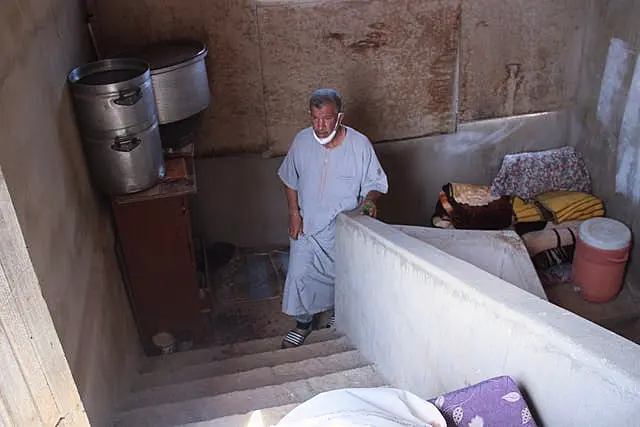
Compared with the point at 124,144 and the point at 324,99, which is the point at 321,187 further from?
the point at 124,144

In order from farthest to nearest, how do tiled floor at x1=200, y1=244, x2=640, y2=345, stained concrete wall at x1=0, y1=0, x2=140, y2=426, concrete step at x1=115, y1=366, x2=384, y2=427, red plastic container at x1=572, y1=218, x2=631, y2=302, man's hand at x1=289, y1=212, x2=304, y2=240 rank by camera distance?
tiled floor at x1=200, y1=244, x2=640, y2=345, red plastic container at x1=572, y1=218, x2=631, y2=302, man's hand at x1=289, y1=212, x2=304, y2=240, concrete step at x1=115, y1=366, x2=384, y2=427, stained concrete wall at x1=0, y1=0, x2=140, y2=426

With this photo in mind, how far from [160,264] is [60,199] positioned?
116 centimetres

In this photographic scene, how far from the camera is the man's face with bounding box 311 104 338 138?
3.31 meters

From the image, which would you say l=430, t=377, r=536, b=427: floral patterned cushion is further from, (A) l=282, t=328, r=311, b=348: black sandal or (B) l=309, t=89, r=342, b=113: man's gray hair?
(A) l=282, t=328, r=311, b=348: black sandal

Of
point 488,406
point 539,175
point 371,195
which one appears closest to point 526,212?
point 539,175

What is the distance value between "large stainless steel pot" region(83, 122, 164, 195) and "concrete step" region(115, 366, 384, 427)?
119cm

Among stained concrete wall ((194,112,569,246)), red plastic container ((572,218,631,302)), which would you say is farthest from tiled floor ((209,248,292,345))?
red plastic container ((572,218,631,302))

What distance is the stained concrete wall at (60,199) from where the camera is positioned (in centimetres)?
217

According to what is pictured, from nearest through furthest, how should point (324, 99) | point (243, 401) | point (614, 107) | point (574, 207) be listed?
point (243, 401)
point (324, 99)
point (614, 107)
point (574, 207)

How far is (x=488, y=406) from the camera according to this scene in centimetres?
175

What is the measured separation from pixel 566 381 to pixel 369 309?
5.06ft

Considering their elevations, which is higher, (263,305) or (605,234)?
(605,234)

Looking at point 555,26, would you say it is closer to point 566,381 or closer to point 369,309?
point 369,309

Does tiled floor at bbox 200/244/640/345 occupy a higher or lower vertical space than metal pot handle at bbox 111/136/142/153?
lower
